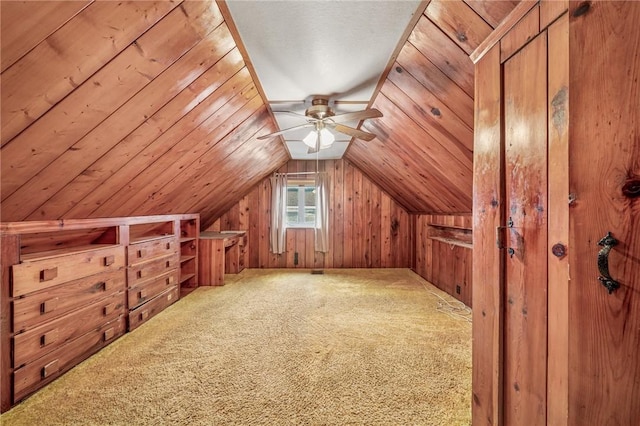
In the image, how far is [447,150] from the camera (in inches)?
84.0

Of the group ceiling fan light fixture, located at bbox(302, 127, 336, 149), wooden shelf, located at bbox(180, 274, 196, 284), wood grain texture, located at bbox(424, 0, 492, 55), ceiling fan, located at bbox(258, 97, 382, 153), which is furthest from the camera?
wooden shelf, located at bbox(180, 274, 196, 284)

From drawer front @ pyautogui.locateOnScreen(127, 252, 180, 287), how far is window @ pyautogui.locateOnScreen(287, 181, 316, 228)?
225 centimetres

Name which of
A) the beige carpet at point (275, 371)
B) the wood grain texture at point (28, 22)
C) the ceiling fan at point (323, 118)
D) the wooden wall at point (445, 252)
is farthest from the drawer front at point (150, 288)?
the wooden wall at point (445, 252)

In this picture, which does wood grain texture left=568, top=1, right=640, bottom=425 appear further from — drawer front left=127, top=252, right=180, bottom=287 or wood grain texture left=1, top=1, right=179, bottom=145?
drawer front left=127, top=252, right=180, bottom=287

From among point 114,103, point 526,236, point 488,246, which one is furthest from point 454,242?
point 114,103

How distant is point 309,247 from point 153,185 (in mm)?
3056

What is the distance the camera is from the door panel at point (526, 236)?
82cm

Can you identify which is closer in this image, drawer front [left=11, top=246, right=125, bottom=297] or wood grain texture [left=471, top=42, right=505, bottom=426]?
wood grain texture [left=471, top=42, right=505, bottom=426]

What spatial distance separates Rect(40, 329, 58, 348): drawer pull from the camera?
161 cm

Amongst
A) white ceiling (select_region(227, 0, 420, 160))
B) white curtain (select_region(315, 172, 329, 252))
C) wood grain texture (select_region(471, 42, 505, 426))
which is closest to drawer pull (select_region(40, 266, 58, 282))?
white ceiling (select_region(227, 0, 420, 160))

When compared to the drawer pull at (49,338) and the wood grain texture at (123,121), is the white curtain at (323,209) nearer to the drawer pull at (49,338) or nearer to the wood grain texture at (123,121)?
the wood grain texture at (123,121)

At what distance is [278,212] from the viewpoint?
15.6 ft

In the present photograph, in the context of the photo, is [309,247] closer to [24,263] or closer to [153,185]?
[153,185]

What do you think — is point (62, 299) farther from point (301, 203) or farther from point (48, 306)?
point (301, 203)
